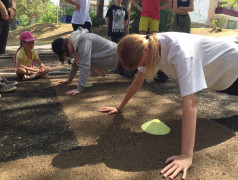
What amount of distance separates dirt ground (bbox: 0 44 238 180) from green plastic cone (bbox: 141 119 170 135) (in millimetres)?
49

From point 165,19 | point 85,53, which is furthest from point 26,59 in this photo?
point 165,19

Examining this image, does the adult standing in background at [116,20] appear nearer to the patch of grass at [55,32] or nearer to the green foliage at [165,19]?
the green foliage at [165,19]

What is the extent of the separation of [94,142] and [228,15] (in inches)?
1164

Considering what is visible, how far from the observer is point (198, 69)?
1629 millimetres

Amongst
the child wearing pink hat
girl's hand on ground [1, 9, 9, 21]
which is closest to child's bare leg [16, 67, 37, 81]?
the child wearing pink hat

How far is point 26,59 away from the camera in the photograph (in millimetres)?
4191

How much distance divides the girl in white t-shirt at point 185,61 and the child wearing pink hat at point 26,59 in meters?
2.81

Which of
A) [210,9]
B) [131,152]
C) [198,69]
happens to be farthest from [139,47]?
[210,9]

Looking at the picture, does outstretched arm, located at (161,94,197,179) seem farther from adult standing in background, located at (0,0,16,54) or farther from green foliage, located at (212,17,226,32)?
green foliage, located at (212,17,226,32)

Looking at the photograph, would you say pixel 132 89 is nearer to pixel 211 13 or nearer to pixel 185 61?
pixel 185 61

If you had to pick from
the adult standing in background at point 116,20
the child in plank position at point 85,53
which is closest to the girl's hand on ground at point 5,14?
the child in plank position at point 85,53

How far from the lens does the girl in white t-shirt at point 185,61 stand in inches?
62.2

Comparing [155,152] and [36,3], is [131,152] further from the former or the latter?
[36,3]

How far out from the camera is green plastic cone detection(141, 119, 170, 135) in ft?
7.05
